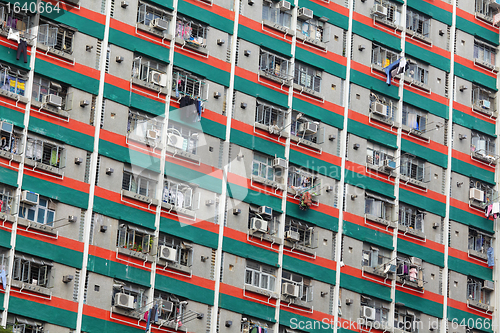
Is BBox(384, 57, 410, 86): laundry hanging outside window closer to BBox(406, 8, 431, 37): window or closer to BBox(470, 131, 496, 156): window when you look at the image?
BBox(406, 8, 431, 37): window

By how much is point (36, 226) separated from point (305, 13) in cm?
2239

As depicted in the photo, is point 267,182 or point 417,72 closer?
point 267,182

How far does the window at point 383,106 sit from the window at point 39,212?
22.3 meters

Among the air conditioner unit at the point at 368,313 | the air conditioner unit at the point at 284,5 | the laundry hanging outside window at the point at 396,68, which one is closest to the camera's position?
the air conditioner unit at the point at 368,313

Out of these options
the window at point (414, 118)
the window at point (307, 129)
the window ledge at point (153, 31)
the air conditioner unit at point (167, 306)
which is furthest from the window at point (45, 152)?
the window at point (414, 118)

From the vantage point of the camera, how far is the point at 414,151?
75562 mm

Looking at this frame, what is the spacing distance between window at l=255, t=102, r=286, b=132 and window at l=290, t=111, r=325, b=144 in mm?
788

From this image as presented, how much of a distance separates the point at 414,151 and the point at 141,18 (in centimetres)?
1975

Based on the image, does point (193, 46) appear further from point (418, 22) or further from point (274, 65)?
Answer: point (418, 22)

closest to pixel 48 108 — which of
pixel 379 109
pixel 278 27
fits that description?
pixel 278 27

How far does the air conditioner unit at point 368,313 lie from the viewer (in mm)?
70750

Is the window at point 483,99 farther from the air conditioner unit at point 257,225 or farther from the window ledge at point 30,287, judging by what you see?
the window ledge at point 30,287

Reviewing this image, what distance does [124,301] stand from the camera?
6322 centimetres

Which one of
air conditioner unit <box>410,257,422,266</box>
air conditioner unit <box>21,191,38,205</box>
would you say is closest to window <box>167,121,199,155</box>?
air conditioner unit <box>21,191,38,205</box>
